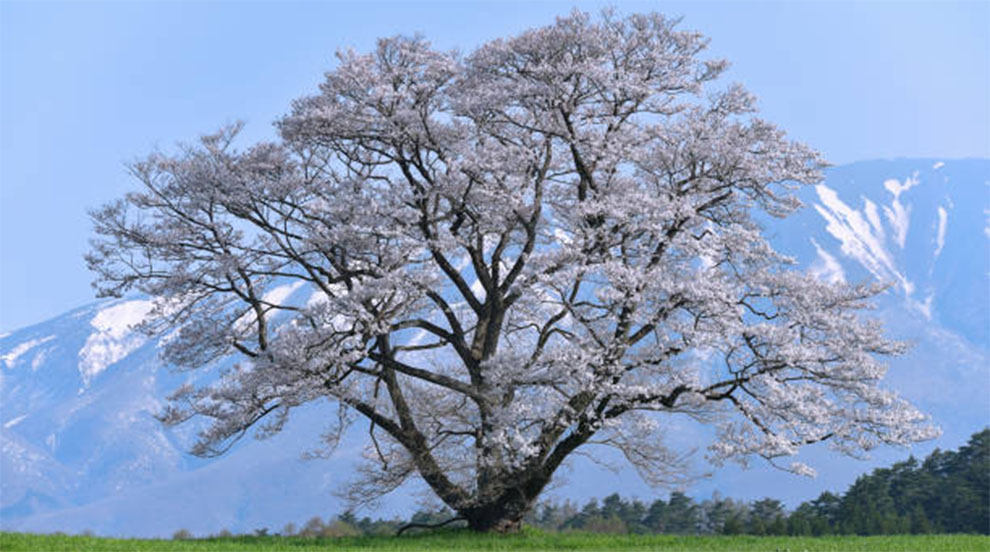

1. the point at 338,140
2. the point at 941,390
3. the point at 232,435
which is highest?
the point at 941,390

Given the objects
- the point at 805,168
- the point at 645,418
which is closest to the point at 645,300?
the point at 645,418

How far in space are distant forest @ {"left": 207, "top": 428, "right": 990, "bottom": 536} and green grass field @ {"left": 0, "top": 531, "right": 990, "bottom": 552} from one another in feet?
27.1

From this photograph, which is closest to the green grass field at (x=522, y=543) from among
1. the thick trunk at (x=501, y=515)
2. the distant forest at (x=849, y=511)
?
the thick trunk at (x=501, y=515)

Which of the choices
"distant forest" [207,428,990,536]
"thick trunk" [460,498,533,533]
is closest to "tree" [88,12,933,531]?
"thick trunk" [460,498,533,533]

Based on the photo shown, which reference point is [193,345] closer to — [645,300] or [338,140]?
[338,140]

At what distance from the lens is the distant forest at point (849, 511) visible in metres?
37.2

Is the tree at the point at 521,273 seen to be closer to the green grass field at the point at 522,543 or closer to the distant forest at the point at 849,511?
the green grass field at the point at 522,543

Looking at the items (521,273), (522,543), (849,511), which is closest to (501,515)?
(522,543)

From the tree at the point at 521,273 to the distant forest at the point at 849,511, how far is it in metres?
9.50

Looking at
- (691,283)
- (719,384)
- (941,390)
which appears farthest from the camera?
(941,390)

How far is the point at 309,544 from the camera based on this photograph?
2550cm

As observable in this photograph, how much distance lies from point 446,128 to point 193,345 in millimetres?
8162

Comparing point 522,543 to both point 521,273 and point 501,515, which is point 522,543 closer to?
point 501,515

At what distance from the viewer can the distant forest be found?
37156 mm
